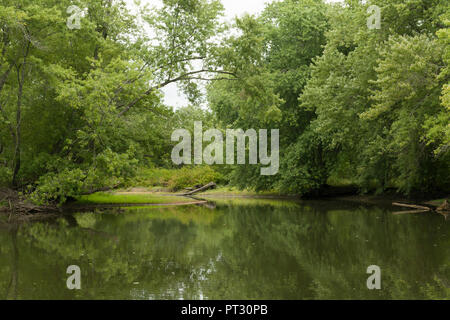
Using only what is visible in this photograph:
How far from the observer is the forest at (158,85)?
64.7ft

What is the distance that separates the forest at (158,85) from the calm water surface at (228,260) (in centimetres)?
621

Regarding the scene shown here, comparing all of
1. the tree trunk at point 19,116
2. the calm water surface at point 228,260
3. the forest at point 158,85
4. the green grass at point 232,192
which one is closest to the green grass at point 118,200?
the forest at point 158,85

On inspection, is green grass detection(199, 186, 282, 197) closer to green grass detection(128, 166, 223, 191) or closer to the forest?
green grass detection(128, 166, 223, 191)

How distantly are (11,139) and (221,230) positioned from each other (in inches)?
496

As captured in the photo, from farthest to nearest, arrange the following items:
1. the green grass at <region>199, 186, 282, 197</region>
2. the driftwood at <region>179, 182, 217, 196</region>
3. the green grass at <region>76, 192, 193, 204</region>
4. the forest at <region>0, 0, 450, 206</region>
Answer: the driftwood at <region>179, 182, 217, 196</region> → the green grass at <region>199, 186, 282, 197</region> → the green grass at <region>76, 192, 193, 204</region> → the forest at <region>0, 0, 450, 206</region>

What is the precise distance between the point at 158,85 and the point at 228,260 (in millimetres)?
14500

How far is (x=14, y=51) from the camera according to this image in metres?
20.7

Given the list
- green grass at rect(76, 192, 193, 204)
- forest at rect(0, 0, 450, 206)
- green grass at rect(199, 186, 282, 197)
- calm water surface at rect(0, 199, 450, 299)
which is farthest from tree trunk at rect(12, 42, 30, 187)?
green grass at rect(199, 186, 282, 197)

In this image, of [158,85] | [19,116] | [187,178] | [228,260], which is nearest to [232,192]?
[187,178]

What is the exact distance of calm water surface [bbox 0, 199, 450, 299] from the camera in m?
6.83

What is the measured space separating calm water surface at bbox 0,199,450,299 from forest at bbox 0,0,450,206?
621 centimetres

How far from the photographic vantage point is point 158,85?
883 inches

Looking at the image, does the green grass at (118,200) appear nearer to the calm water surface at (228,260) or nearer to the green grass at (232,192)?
the calm water surface at (228,260)

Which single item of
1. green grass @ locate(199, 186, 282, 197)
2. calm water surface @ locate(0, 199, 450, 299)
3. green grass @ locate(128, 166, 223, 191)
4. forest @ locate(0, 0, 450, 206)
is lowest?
calm water surface @ locate(0, 199, 450, 299)
